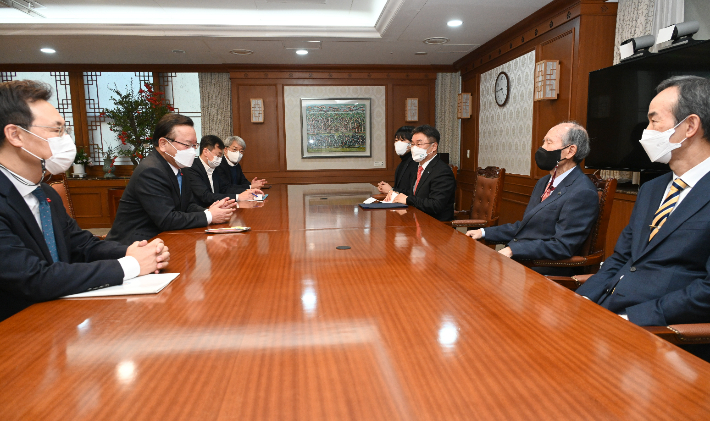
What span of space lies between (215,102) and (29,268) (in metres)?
6.41

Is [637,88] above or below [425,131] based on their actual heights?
above

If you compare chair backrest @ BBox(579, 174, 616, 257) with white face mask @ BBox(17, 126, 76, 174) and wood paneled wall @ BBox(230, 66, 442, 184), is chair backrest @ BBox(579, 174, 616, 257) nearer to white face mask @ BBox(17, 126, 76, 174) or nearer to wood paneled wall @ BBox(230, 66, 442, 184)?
white face mask @ BBox(17, 126, 76, 174)

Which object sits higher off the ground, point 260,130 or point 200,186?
point 260,130

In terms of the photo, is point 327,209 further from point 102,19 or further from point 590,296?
point 102,19

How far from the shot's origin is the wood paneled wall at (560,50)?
13.6ft

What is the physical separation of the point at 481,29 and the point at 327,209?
3.53 meters

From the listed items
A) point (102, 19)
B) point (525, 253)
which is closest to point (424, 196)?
point (525, 253)

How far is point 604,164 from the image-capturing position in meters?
3.89

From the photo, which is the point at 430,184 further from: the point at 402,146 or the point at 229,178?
the point at 229,178

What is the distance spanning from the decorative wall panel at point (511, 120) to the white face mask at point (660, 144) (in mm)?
3623

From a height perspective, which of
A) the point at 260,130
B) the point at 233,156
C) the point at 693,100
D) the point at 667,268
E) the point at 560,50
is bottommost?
the point at 667,268

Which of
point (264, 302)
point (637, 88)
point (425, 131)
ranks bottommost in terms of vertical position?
point (264, 302)

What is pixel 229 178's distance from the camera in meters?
5.27

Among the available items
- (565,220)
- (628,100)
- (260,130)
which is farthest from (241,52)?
(565,220)
